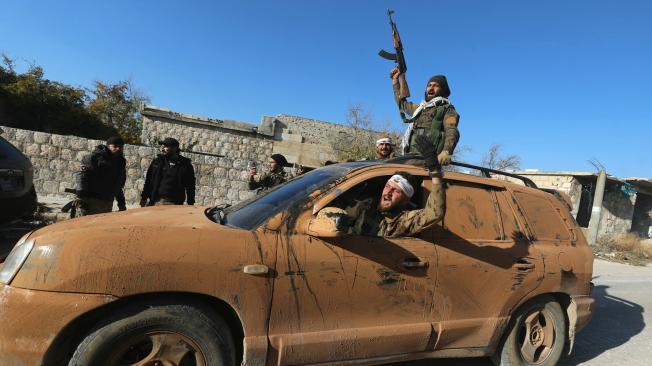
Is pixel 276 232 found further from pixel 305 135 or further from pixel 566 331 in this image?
pixel 305 135

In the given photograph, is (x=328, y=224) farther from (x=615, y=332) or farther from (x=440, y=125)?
(x=615, y=332)

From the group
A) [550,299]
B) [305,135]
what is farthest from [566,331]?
[305,135]

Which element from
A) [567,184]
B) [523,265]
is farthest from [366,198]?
[567,184]

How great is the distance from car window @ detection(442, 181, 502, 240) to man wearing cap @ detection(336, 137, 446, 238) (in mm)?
328

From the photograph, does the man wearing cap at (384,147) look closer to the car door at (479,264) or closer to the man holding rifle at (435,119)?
the man holding rifle at (435,119)

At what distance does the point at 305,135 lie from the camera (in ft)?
64.6

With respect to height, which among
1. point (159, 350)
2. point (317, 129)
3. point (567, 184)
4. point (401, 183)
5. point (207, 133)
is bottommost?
point (159, 350)

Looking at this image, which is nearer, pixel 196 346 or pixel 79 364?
pixel 79 364

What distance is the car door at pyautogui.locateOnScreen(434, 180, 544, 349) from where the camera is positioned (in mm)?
2990

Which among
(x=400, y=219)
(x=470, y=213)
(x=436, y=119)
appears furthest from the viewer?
(x=436, y=119)

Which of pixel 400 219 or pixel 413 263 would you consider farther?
pixel 400 219

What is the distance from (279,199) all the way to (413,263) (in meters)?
1.07

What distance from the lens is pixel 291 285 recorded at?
243 centimetres

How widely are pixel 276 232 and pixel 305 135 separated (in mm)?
17404
